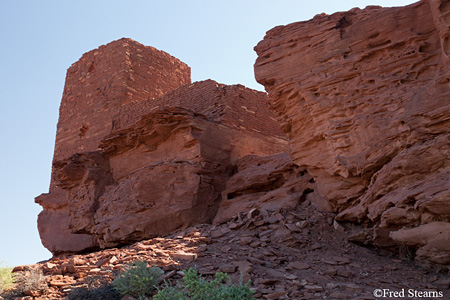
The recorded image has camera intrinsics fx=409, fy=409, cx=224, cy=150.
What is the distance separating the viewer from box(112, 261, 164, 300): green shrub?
15.2ft

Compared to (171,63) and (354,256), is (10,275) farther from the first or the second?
(171,63)

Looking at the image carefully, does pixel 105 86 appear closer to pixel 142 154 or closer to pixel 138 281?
pixel 142 154

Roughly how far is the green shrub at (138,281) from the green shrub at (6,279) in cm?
196

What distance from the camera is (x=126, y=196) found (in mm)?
9211

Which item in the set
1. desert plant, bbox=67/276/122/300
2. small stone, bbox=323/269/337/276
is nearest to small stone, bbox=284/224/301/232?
small stone, bbox=323/269/337/276

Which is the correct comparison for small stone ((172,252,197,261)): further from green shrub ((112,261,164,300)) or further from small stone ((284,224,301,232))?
small stone ((284,224,301,232))

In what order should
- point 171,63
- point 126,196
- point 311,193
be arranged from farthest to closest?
point 171,63 < point 126,196 < point 311,193

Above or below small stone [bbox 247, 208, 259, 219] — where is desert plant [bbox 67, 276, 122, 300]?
below

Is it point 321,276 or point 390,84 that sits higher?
point 390,84

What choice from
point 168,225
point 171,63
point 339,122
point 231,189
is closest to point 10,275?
point 168,225

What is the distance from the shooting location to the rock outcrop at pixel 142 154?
28.9 ft

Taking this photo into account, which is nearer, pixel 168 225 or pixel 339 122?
pixel 339 122

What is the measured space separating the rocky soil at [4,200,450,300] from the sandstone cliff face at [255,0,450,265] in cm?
33

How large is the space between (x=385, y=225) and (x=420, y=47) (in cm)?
265
